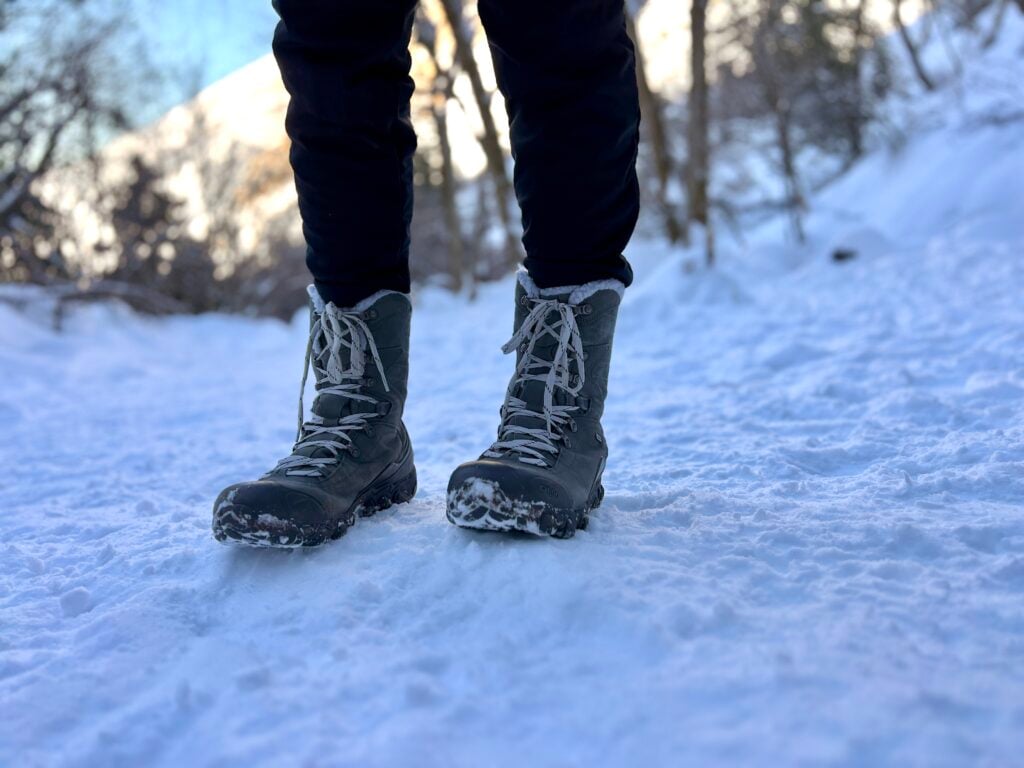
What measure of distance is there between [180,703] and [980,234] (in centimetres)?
532

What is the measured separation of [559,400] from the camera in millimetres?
1131

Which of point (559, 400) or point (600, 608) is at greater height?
point (559, 400)

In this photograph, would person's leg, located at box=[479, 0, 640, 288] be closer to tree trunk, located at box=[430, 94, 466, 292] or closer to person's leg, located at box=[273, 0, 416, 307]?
person's leg, located at box=[273, 0, 416, 307]

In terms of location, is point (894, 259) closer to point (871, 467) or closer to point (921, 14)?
point (871, 467)

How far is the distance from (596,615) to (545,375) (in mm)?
389

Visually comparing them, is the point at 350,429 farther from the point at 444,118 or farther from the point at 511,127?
the point at 444,118

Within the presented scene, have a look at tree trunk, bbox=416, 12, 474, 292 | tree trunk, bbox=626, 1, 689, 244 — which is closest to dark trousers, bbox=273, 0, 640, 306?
tree trunk, bbox=626, 1, 689, 244

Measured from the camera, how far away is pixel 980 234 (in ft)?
16.2

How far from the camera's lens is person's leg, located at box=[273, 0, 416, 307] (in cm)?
110

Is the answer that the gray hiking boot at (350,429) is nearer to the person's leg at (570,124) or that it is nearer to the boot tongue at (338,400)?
the boot tongue at (338,400)

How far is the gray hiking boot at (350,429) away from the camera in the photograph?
1049mm

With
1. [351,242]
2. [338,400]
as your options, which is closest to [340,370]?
[338,400]

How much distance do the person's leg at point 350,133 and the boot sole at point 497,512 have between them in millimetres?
374

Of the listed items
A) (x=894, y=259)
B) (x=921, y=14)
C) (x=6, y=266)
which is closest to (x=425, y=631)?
(x=894, y=259)
